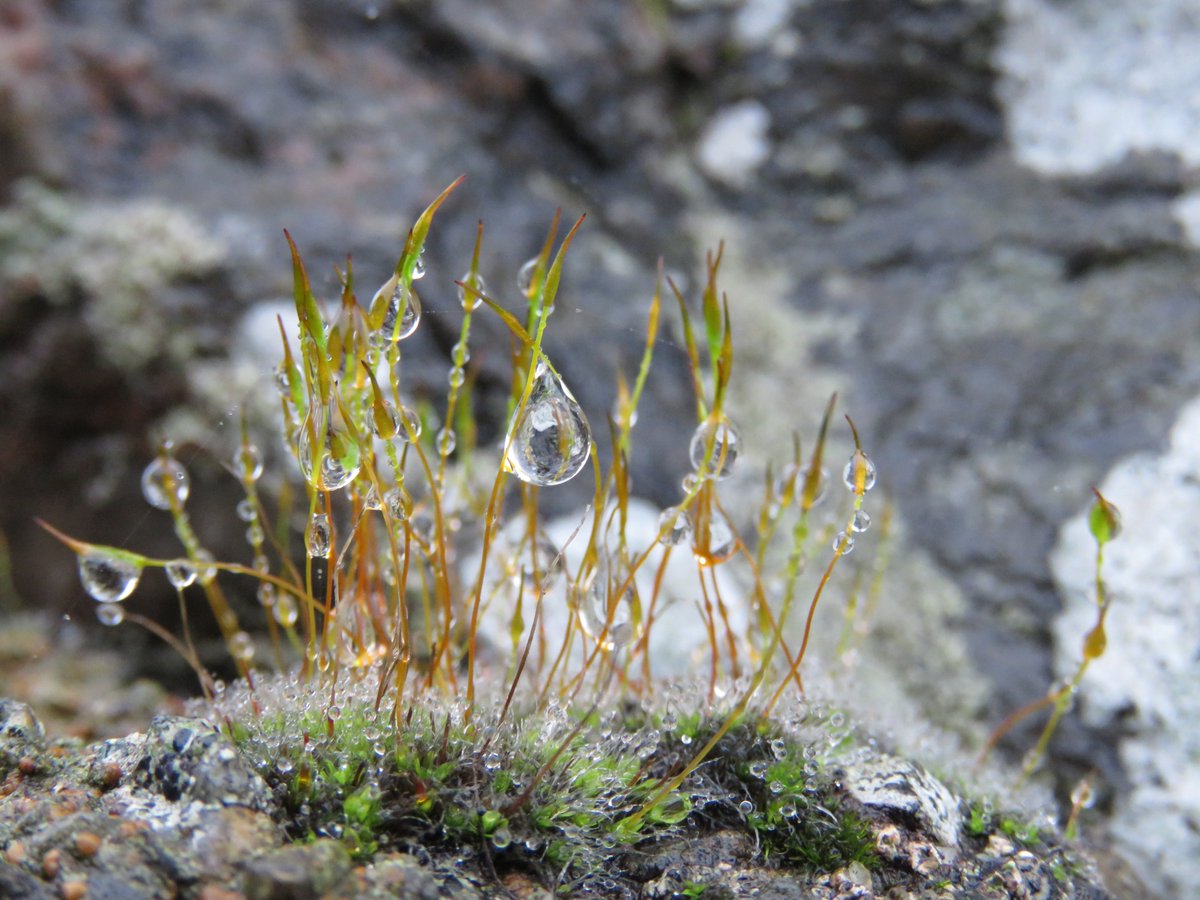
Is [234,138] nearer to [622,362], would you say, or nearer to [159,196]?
[159,196]

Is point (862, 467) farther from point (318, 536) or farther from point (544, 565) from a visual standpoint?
point (318, 536)

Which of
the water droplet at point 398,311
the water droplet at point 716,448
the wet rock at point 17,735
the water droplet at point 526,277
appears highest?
the water droplet at point 526,277

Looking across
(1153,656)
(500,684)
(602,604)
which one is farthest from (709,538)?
(1153,656)

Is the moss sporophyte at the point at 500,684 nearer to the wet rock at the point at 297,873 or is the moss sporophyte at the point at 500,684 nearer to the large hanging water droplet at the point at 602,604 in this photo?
the large hanging water droplet at the point at 602,604

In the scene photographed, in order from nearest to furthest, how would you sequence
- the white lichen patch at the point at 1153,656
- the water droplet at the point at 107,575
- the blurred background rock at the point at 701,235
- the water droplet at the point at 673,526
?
the water droplet at the point at 107,575 → the water droplet at the point at 673,526 → the white lichen patch at the point at 1153,656 → the blurred background rock at the point at 701,235

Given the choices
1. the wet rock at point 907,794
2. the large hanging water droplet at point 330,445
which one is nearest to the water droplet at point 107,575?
the large hanging water droplet at point 330,445

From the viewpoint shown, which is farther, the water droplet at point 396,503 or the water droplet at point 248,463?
the water droplet at point 248,463
